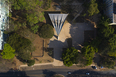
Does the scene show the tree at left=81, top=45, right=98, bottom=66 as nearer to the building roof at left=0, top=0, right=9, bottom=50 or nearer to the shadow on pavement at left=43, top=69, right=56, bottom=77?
the shadow on pavement at left=43, top=69, right=56, bottom=77

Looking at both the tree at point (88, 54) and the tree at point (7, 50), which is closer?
the tree at point (7, 50)

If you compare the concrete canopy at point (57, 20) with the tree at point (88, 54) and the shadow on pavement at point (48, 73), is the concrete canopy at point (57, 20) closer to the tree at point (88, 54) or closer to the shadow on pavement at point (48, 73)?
the tree at point (88, 54)

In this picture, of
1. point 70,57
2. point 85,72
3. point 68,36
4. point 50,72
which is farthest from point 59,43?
point 85,72

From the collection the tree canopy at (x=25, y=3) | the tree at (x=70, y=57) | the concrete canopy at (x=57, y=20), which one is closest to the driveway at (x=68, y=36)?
the concrete canopy at (x=57, y=20)

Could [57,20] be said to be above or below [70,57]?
above

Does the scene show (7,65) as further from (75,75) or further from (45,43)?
(75,75)

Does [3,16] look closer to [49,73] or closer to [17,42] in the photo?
[17,42]
